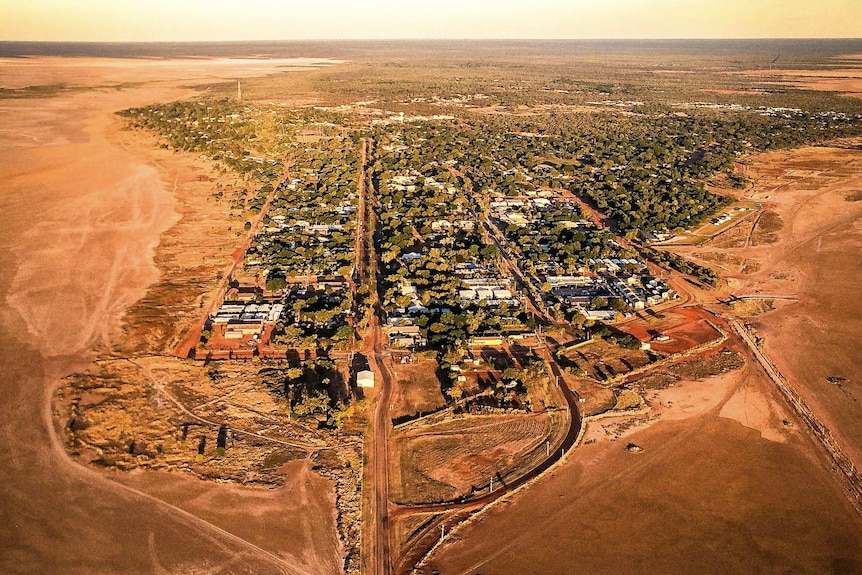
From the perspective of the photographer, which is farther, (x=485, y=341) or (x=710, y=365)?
(x=485, y=341)

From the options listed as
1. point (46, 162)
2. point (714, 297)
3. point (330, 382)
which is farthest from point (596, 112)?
point (330, 382)

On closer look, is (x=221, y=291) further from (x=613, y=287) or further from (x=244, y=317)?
(x=613, y=287)

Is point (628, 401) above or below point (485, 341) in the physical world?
below

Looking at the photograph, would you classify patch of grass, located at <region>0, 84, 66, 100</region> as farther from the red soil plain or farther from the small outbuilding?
the small outbuilding

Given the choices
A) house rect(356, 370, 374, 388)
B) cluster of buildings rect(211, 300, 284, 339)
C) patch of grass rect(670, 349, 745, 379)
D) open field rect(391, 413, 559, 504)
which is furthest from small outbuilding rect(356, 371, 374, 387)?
patch of grass rect(670, 349, 745, 379)

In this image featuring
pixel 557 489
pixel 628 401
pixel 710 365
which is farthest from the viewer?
pixel 710 365

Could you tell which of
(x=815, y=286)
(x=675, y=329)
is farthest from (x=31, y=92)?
(x=815, y=286)

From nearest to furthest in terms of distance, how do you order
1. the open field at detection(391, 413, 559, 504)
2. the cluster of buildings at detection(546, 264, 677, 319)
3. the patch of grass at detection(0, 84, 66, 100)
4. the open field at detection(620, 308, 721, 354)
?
the open field at detection(391, 413, 559, 504), the open field at detection(620, 308, 721, 354), the cluster of buildings at detection(546, 264, 677, 319), the patch of grass at detection(0, 84, 66, 100)

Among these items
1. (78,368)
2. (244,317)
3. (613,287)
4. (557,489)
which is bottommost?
(557,489)

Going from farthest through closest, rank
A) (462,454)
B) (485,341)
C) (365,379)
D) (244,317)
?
1. (244,317)
2. (485,341)
3. (365,379)
4. (462,454)
